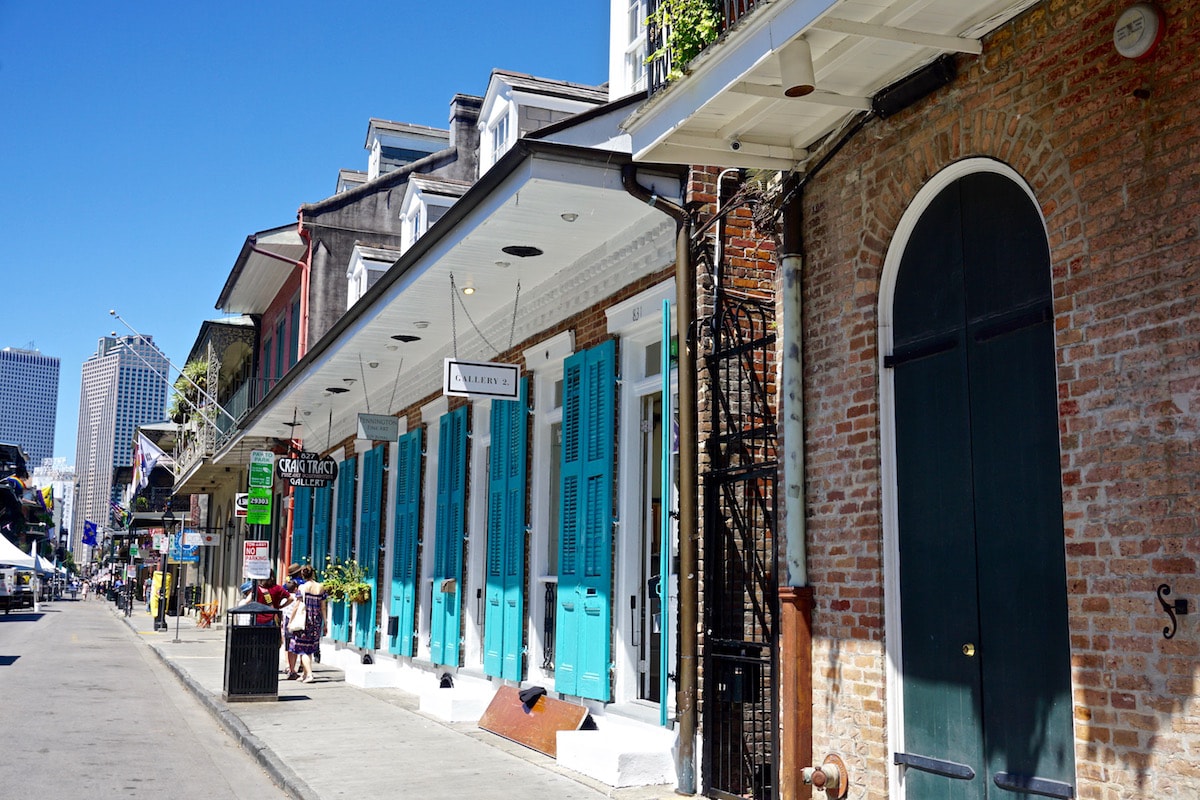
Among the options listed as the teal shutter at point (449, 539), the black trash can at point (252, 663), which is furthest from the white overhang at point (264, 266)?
the black trash can at point (252, 663)

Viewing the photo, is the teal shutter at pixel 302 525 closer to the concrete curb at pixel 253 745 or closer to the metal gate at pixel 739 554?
the concrete curb at pixel 253 745

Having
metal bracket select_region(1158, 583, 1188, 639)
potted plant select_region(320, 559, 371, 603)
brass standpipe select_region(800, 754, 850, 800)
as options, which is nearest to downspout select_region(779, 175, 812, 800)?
brass standpipe select_region(800, 754, 850, 800)

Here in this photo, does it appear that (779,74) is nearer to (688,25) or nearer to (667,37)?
(688,25)

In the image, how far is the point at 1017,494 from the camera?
542 cm

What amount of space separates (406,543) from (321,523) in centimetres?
612

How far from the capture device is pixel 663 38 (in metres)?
9.38

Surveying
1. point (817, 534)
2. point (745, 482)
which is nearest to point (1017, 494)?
point (817, 534)

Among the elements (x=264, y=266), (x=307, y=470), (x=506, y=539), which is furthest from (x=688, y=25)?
(x=264, y=266)

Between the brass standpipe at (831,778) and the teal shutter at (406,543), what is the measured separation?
9804mm

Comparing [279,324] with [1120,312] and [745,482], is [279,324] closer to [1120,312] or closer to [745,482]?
[745,482]

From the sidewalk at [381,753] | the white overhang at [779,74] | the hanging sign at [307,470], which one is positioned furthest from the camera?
the hanging sign at [307,470]

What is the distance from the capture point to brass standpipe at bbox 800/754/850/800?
252 inches

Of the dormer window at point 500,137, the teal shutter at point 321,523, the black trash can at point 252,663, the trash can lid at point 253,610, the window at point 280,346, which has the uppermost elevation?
the dormer window at point 500,137

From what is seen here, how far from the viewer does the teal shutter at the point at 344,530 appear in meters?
19.6
